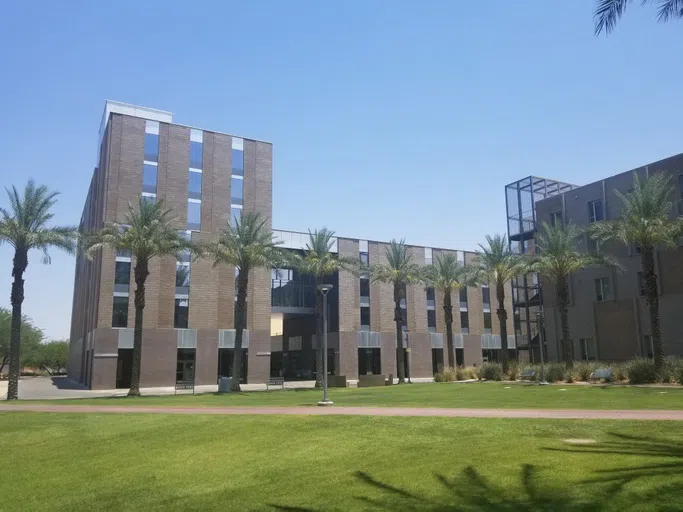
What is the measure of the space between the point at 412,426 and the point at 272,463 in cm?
496

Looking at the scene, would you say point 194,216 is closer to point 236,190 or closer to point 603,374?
point 236,190

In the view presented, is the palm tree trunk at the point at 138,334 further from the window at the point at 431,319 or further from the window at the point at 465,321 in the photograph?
the window at the point at 465,321

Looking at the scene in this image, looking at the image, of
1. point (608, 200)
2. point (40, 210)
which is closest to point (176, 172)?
point (40, 210)

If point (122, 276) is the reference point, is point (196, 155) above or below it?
above

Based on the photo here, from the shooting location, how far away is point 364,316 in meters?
65.1

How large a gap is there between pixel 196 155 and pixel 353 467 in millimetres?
50097

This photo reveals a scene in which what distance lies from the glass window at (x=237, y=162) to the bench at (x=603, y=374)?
38.4m

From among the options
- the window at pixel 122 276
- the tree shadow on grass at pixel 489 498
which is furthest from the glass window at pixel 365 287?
the tree shadow on grass at pixel 489 498

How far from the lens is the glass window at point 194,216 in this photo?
54.3m

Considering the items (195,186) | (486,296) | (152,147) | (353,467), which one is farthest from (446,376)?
(353,467)

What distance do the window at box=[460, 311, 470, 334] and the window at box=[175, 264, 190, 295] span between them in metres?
35.3

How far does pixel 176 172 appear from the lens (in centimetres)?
5416

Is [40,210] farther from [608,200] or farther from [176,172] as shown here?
[608,200]

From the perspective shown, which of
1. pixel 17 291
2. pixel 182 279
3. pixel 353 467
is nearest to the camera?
pixel 353 467
